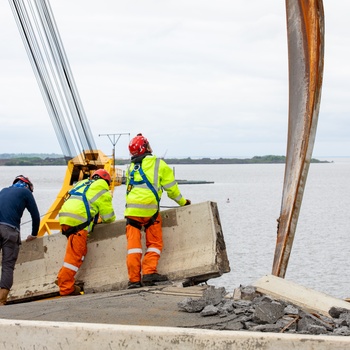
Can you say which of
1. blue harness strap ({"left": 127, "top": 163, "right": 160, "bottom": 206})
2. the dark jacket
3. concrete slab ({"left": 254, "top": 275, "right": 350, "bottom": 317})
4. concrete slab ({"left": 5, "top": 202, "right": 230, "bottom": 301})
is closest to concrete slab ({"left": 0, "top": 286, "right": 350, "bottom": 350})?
concrete slab ({"left": 254, "top": 275, "right": 350, "bottom": 317})

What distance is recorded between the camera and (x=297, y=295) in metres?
7.25

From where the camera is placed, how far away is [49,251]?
1055cm

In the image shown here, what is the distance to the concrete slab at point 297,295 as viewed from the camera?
23.0 feet

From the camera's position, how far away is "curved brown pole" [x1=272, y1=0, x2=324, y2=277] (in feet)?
30.1

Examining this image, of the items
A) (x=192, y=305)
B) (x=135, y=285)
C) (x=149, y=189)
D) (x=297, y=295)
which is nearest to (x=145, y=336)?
(x=192, y=305)

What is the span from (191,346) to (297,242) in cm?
3383

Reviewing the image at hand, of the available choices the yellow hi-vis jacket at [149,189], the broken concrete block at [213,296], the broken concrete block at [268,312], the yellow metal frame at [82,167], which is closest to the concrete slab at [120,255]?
the yellow hi-vis jacket at [149,189]

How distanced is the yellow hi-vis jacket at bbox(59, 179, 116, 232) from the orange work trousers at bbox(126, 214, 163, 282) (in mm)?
827

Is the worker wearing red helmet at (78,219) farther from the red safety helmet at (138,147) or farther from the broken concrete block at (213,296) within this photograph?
the broken concrete block at (213,296)

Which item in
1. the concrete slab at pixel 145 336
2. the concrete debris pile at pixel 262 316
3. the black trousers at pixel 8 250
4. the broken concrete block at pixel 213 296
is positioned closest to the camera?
the concrete slab at pixel 145 336

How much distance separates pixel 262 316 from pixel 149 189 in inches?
131

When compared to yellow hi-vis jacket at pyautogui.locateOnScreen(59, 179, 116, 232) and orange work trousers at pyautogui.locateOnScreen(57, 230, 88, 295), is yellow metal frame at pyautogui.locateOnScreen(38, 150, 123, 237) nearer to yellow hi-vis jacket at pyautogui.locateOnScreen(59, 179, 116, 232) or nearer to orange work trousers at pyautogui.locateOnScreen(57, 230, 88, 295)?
yellow hi-vis jacket at pyautogui.locateOnScreen(59, 179, 116, 232)

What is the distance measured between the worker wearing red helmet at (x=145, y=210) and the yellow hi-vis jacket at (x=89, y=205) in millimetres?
650

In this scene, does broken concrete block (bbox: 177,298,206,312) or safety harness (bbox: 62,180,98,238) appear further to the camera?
safety harness (bbox: 62,180,98,238)
